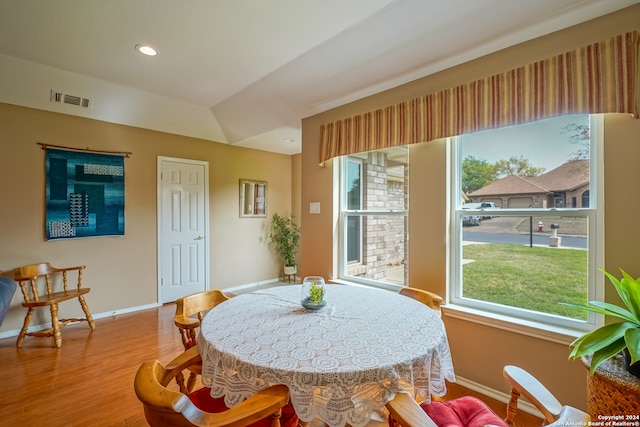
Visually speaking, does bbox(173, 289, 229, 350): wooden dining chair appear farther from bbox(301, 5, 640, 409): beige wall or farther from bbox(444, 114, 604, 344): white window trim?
bbox(444, 114, 604, 344): white window trim

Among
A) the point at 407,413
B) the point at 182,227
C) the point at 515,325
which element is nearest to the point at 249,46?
the point at 407,413

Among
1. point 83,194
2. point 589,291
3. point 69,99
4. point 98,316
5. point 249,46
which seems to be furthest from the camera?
point 98,316

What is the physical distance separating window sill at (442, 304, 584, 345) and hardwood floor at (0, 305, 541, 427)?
508mm

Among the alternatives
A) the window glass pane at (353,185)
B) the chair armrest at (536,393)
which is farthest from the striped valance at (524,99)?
the chair armrest at (536,393)

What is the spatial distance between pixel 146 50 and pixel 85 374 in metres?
2.73

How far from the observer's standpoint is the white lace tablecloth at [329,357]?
97 centimetres

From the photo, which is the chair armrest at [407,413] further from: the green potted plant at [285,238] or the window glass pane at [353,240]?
the green potted plant at [285,238]

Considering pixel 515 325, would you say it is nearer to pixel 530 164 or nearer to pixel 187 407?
pixel 530 164

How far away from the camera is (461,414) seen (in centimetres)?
121

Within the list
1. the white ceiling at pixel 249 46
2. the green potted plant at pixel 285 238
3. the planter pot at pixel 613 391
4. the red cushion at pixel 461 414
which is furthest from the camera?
the green potted plant at pixel 285 238

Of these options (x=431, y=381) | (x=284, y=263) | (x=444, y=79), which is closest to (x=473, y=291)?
(x=431, y=381)

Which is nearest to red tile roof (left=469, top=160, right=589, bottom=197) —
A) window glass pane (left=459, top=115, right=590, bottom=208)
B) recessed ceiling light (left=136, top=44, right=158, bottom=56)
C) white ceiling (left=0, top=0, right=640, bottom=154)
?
window glass pane (left=459, top=115, right=590, bottom=208)

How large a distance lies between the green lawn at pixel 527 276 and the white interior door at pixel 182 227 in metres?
3.61

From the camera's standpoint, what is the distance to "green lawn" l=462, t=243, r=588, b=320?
1.83 m
